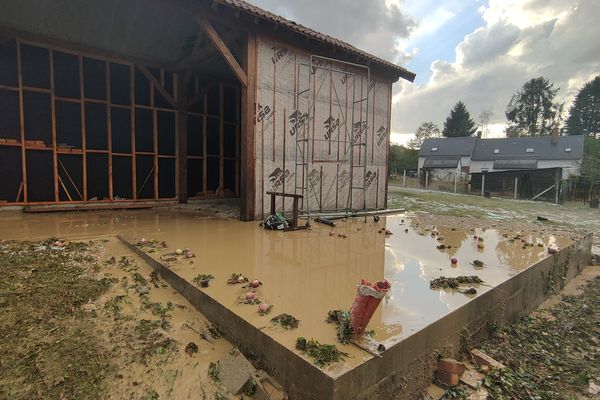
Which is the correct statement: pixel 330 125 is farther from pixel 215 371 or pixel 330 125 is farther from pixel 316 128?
pixel 215 371

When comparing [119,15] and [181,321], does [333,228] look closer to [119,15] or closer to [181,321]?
[181,321]

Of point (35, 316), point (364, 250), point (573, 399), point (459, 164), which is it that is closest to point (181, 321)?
point (35, 316)

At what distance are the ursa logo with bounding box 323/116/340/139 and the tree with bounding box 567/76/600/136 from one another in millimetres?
48936

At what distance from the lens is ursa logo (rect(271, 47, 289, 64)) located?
22.3 ft

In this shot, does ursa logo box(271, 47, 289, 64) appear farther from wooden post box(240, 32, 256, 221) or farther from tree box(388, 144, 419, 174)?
tree box(388, 144, 419, 174)

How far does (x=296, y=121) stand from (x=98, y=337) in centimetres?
581

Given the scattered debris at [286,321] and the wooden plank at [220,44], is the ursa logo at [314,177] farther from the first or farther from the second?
the scattered debris at [286,321]

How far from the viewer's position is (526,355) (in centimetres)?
302

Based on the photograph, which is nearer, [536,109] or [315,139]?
[315,139]

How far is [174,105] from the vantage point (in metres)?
8.74

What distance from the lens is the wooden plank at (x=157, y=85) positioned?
822 centimetres

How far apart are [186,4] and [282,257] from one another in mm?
4549

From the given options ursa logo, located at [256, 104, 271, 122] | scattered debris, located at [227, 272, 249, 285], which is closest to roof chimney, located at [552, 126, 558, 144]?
ursa logo, located at [256, 104, 271, 122]

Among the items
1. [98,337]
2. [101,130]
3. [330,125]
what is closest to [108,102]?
[101,130]
